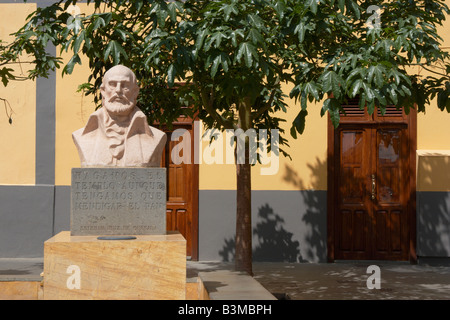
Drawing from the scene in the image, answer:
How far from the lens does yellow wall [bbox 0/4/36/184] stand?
11.2m

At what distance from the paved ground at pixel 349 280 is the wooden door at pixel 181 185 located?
0.84 meters

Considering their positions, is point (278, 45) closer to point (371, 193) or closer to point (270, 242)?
point (270, 242)

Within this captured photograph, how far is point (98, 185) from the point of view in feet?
19.4

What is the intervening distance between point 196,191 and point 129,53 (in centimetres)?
423

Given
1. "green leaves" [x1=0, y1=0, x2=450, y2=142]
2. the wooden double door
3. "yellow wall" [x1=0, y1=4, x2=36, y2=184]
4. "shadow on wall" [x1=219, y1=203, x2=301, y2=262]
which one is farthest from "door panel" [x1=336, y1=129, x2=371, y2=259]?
"yellow wall" [x1=0, y1=4, x2=36, y2=184]

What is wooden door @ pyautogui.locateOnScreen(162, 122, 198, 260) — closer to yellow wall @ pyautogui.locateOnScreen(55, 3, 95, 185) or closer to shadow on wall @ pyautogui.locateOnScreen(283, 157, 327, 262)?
yellow wall @ pyautogui.locateOnScreen(55, 3, 95, 185)

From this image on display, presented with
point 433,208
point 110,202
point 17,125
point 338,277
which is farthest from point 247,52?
point 17,125

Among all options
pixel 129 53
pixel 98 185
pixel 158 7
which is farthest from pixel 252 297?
pixel 129 53

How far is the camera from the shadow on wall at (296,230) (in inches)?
436

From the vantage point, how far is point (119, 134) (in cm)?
619

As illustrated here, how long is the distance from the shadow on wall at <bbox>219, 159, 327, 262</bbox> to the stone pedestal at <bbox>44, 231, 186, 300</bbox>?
18.0ft

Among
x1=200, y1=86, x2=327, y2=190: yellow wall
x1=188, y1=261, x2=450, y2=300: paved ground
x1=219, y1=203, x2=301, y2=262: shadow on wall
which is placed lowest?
x1=188, y1=261, x2=450, y2=300: paved ground

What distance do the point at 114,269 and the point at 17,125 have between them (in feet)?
21.5

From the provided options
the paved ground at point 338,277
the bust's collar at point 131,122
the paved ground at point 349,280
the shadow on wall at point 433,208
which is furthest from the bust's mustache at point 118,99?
the shadow on wall at point 433,208
